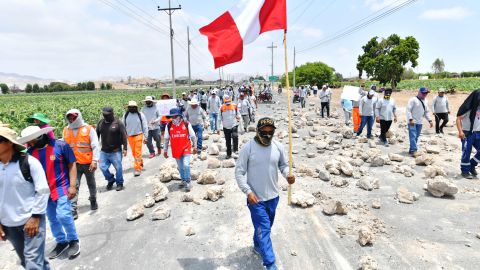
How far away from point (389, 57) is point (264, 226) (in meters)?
46.1

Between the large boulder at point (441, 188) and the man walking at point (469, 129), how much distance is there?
141 cm

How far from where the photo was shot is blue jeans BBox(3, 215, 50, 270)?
2.88 m

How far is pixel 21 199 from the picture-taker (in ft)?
9.11

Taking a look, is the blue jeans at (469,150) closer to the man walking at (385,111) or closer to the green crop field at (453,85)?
the man walking at (385,111)

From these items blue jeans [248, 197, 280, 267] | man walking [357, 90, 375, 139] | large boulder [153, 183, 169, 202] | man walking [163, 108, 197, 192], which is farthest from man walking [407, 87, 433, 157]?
large boulder [153, 183, 169, 202]

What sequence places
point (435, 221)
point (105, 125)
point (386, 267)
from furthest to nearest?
point (105, 125) < point (435, 221) < point (386, 267)

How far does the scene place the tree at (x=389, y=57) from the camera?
42.2 meters

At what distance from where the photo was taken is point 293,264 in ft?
12.0

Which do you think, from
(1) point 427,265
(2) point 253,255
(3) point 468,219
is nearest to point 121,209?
(2) point 253,255

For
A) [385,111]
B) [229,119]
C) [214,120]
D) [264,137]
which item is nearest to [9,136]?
[264,137]

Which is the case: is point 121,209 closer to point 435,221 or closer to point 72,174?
point 72,174

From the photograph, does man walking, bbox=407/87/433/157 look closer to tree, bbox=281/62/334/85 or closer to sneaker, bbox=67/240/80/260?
sneaker, bbox=67/240/80/260

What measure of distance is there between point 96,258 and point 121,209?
1621mm

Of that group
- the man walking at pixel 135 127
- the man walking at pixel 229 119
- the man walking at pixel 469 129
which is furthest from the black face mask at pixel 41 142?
the man walking at pixel 469 129
